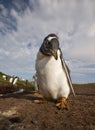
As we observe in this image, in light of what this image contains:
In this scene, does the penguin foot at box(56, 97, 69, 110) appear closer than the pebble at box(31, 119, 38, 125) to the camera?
No

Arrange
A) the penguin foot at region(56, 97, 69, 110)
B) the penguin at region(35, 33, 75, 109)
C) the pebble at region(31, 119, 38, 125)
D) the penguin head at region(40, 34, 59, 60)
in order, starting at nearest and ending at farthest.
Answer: the pebble at region(31, 119, 38, 125) → the penguin foot at region(56, 97, 69, 110) → the penguin head at region(40, 34, 59, 60) → the penguin at region(35, 33, 75, 109)

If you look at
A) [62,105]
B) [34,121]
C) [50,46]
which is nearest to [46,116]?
[34,121]

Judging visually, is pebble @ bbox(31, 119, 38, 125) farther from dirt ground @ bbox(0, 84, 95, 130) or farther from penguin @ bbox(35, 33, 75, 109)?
penguin @ bbox(35, 33, 75, 109)

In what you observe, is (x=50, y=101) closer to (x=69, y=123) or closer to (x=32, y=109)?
(x=32, y=109)

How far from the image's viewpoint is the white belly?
26.8 feet

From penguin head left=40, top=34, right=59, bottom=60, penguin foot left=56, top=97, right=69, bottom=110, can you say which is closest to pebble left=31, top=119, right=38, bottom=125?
penguin foot left=56, top=97, right=69, bottom=110

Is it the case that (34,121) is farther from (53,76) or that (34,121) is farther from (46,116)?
(53,76)

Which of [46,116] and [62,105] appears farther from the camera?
[62,105]

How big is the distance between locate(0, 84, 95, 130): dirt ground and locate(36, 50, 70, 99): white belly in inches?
16.1

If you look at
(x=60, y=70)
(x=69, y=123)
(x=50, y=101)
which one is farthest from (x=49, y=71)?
(x=69, y=123)

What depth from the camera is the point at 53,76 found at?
26.8ft

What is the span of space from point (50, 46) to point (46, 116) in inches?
79.8

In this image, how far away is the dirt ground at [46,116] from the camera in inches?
264

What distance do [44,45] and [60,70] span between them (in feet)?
2.88
